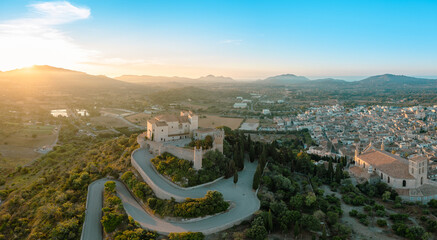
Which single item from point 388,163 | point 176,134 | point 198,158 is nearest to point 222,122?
point 176,134

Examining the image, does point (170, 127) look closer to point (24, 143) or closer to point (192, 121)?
point (192, 121)

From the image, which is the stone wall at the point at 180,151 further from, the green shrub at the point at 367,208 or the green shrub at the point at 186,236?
the green shrub at the point at 367,208

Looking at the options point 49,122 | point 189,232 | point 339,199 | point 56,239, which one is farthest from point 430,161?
point 49,122

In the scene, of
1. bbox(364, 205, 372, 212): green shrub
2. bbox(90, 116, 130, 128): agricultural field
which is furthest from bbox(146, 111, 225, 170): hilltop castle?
bbox(90, 116, 130, 128): agricultural field

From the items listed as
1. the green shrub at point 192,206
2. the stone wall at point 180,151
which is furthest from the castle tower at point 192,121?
the green shrub at point 192,206

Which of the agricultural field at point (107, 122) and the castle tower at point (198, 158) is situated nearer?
the castle tower at point (198, 158)

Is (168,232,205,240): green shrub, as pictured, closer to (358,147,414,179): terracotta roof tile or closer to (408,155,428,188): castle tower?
(358,147,414,179): terracotta roof tile
